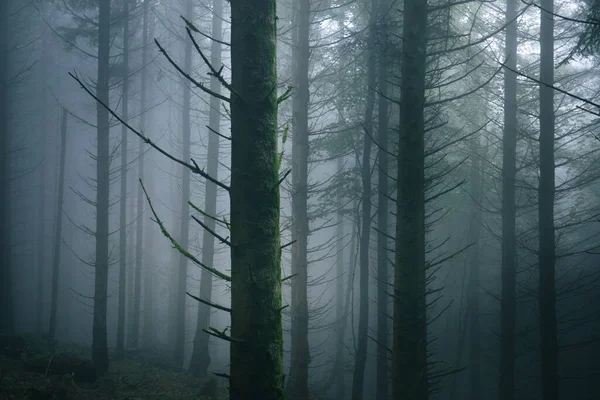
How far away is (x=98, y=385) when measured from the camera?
9.30 metres

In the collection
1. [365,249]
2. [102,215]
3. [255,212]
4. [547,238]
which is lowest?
[255,212]

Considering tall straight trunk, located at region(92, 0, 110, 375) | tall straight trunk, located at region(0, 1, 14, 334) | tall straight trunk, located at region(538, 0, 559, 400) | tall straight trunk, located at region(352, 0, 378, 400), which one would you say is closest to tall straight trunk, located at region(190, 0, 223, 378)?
tall straight trunk, located at region(92, 0, 110, 375)

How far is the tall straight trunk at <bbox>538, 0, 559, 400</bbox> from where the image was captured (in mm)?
8211

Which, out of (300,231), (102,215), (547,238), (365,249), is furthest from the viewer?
(102,215)

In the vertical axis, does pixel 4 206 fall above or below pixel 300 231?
above

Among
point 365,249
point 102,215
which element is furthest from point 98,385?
point 365,249

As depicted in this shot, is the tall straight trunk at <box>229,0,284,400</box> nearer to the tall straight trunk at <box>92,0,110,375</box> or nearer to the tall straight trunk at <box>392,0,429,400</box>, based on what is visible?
the tall straight trunk at <box>392,0,429,400</box>

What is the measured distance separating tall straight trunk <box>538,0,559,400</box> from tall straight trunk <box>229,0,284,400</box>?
7.92 meters

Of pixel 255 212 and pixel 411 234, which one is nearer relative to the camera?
pixel 255 212

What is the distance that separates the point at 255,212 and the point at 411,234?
2935 mm

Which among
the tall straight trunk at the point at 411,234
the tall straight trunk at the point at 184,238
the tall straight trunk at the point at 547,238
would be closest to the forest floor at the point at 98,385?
the tall straight trunk at the point at 184,238

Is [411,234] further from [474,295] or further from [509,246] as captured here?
[474,295]

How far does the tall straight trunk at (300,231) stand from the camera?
8.95 meters

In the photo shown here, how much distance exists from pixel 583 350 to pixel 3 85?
27.8m
